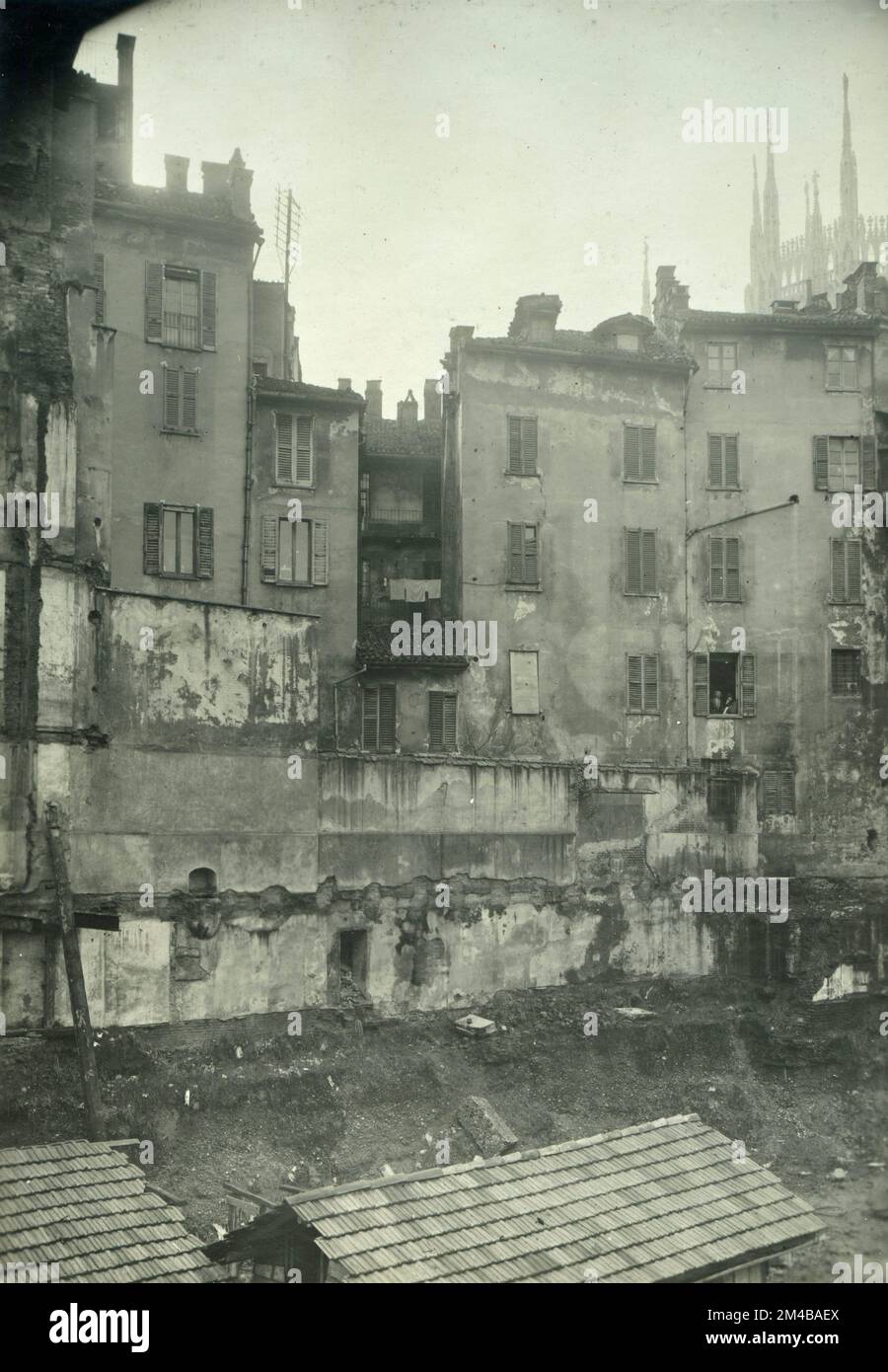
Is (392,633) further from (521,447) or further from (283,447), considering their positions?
(521,447)

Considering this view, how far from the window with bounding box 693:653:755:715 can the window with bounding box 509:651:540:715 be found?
482 cm

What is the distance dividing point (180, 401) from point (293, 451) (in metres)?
3.32

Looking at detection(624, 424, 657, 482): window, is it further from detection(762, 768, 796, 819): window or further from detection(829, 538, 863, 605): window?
detection(762, 768, 796, 819): window

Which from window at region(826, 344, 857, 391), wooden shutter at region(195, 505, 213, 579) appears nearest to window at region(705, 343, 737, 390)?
window at region(826, 344, 857, 391)

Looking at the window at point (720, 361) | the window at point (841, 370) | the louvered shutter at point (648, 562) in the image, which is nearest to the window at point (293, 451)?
the louvered shutter at point (648, 562)

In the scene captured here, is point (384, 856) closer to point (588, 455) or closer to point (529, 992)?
point (529, 992)

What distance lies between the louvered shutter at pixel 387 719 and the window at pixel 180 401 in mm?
8385

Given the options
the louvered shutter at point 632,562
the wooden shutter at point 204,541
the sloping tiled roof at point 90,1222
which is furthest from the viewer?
the louvered shutter at point 632,562

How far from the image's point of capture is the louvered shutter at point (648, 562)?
37188mm

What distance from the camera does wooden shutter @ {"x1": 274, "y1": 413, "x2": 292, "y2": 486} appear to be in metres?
34.8

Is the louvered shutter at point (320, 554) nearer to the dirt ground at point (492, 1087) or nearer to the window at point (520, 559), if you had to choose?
the window at point (520, 559)

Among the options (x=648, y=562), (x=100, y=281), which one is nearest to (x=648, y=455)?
(x=648, y=562)

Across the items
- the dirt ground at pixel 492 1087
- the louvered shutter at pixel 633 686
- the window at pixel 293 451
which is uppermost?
the window at pixel 293 451

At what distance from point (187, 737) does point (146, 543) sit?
382 inches
